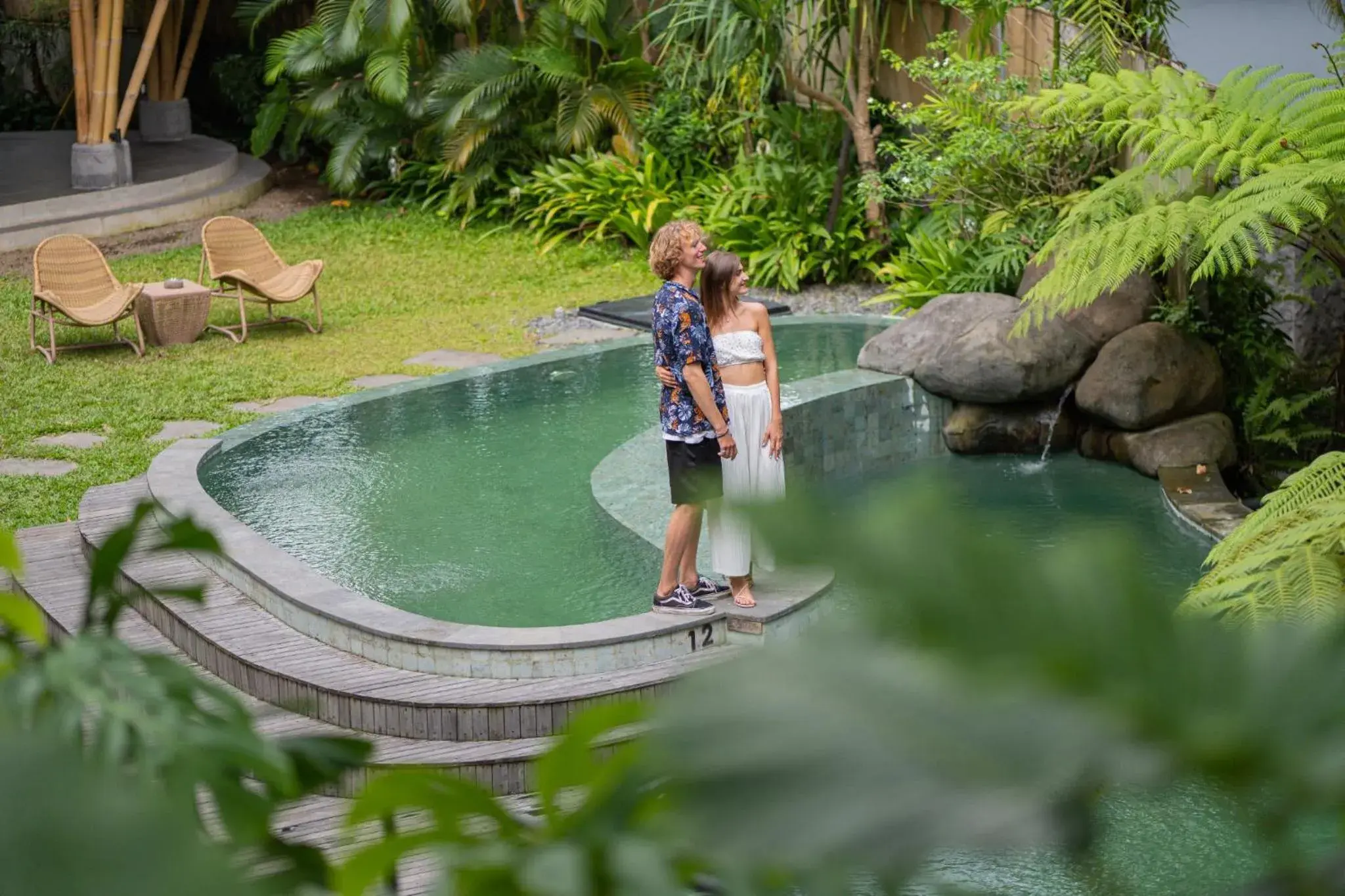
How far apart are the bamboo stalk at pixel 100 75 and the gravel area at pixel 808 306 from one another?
23.6ft

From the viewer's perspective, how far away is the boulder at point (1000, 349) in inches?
355

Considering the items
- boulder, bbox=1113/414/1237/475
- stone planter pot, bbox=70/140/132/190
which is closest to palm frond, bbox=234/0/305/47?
stone planter pot, bbox=70/140/132/190

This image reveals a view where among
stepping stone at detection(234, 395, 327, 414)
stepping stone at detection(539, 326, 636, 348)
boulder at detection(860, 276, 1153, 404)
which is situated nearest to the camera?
boulder at detection(860, 276, 1153, 404)

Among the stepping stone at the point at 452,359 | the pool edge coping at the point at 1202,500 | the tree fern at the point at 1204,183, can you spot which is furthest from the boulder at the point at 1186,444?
the stepping stone at the point at 452,359

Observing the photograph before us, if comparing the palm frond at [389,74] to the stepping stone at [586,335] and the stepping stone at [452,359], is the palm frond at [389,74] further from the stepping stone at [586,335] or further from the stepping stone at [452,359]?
the stepping stone at [452,359]

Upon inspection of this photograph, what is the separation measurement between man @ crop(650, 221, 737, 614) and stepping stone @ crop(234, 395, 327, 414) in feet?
14.6

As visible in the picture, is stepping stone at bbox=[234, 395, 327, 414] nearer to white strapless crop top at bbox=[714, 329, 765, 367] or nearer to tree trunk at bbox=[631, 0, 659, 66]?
white strapless crop top at bbox=[714, 329, 765, 367]

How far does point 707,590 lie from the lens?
635 centimetres

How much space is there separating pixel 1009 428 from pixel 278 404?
4794 millimetres

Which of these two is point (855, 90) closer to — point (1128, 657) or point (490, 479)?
point (490, 479)

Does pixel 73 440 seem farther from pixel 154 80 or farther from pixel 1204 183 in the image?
pixel 154 80

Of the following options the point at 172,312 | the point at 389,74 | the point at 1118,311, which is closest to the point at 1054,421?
the point at 1118,311

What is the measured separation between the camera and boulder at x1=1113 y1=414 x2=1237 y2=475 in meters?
8.50

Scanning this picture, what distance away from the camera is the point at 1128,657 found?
41cm
